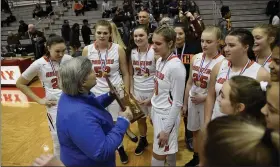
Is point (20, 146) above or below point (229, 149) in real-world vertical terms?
below

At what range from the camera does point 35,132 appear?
401 cm

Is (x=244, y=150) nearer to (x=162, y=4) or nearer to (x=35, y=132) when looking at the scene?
(x=35, y=132)

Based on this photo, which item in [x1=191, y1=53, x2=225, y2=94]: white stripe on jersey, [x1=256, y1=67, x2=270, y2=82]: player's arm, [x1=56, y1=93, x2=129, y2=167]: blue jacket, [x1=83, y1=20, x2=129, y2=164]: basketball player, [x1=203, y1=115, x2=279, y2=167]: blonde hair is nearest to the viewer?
[x1=203, y1=115, x2=279, y2=167]: blonde hair

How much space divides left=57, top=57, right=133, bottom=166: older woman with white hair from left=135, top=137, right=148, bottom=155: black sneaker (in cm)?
160

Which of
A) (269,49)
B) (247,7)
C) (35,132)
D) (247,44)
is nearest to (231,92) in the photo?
(247,44)

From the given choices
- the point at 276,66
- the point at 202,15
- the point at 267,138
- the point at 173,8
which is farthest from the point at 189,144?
the point at 202,15

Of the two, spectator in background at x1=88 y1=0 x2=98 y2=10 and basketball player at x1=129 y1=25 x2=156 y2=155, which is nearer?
basketball player at x1=129 y1=25 x2=156 y2=155

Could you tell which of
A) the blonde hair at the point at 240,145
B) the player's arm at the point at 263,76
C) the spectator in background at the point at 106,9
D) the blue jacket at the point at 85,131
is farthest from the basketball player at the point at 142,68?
the spectator in background at the point at 106,9

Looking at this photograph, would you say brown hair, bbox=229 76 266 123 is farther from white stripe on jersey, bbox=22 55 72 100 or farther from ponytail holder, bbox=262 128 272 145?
white stripe on jersey, bbox=22 55 72 100

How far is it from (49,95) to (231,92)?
1.84 meters

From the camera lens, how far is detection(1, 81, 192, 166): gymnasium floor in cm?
317

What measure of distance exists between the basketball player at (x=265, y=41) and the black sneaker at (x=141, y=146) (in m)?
1.68

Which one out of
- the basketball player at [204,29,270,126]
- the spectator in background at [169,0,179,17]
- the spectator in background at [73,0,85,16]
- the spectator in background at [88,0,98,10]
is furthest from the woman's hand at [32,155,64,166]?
the spectator in background at [88,0,98,10]

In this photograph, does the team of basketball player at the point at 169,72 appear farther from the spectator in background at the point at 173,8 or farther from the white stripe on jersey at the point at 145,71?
the spectator in background at the point at 173,8
